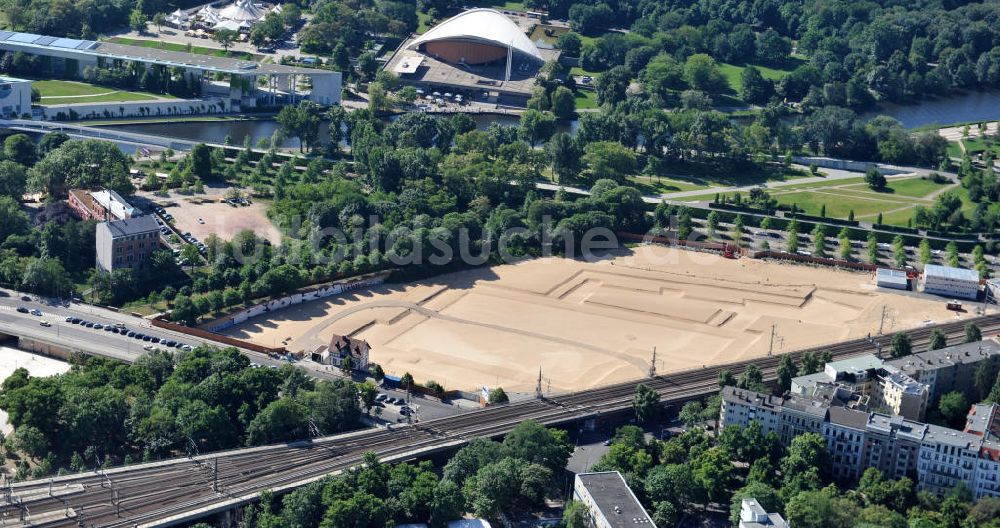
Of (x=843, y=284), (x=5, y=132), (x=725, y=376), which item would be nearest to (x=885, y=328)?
(x=843, y=284)

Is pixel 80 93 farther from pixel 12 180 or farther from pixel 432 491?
pixel 432 491

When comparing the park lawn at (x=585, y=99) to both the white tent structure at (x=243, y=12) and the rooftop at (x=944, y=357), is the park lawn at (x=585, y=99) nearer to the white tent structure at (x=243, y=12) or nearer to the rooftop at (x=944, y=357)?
the white tent structure at (x=243, y=12)

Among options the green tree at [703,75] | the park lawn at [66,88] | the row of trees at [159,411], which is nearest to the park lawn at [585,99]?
the green tree at [703,75]

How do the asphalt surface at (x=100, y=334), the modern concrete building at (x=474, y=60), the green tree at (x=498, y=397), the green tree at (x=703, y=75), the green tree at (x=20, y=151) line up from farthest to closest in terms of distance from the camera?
the green tree at (x=703, y=75), the modern concrete building at (x=474, y=60), the green tree at (x=20, y=151), the asphalt surface at (x=100, y=334), the green tree at (x=498, y=397)

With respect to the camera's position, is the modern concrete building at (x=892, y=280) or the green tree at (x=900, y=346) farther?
the modern concrete building at (x=892, y=280)

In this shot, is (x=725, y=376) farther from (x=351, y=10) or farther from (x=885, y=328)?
(x=351, y=10)

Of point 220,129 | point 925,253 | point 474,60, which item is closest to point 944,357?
point 925,253

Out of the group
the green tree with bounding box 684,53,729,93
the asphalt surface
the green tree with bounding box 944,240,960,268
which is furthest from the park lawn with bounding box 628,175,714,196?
the asphalt surface

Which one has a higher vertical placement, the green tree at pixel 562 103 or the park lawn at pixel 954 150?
the green tree at pixel 562 103
